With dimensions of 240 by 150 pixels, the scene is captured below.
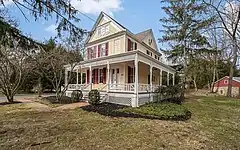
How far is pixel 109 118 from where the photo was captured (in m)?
10.1

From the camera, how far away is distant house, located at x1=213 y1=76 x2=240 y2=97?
32750 mm

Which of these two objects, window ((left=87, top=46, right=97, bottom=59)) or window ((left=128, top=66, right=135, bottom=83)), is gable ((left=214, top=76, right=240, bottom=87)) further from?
window ((left=87, top=46, right=97, bottom=59))

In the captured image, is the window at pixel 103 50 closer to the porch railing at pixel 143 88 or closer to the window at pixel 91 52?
the window at pixel 91 52

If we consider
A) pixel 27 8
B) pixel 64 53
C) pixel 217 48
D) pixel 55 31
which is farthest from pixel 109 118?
pixel 217 48

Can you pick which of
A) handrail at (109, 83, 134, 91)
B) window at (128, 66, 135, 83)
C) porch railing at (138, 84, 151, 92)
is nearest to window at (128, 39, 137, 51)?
window at (128, 66, 135, 83)

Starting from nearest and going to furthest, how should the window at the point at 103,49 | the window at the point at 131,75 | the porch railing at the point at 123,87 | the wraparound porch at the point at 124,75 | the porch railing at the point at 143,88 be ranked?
the wraparound porch at the point at 124,75, the porch railing at the point at 123,87, the porch railing at the point at 143,88, the window at the point at 131,75, the window at the point at 103,49

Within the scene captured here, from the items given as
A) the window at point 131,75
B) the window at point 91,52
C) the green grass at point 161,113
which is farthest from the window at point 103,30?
the green grass at point 161,113

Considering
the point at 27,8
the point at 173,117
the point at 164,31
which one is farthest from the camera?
the point at 164,31

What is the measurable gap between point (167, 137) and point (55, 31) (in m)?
5.18

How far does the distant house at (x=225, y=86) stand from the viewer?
107ft

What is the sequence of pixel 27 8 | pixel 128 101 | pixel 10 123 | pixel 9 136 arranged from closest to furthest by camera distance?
pixel 27 8 → pixel 9 136 → pixel 10 123 → pixel 128 101

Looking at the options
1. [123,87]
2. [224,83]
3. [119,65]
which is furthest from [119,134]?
[224,83]

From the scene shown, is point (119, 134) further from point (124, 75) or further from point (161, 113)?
point (124, 75)

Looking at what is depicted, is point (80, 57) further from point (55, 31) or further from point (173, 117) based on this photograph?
point (55, 31)
